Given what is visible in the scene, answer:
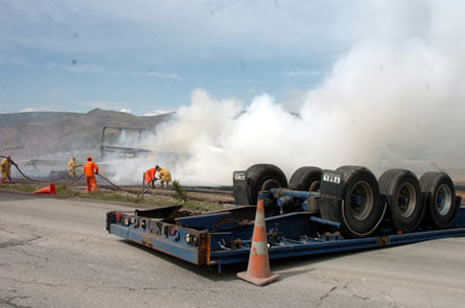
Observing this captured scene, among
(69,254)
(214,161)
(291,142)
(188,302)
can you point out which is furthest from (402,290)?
(214,161)

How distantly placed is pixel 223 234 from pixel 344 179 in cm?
211

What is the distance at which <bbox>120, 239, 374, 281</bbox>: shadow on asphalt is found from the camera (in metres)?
5.22

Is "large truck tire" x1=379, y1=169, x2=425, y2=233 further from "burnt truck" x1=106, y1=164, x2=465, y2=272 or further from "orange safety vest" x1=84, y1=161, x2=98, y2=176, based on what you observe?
"orange safety vest" x1=84, y1=161, x2=98, y2=176

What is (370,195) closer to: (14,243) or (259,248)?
(259,248)

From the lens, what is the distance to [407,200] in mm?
7445

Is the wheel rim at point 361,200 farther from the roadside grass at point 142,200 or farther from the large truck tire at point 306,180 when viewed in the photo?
the roadside grass at point 142,200

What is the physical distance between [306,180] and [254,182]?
1.12 metres

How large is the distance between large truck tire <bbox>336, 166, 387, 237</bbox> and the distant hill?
56.4 m

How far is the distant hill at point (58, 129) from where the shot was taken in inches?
2553

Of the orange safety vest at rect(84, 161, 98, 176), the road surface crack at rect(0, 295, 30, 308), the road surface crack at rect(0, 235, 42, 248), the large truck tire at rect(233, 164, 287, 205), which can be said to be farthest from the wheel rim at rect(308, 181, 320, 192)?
the orange safety vest at rect(84, 161, 98, 176)

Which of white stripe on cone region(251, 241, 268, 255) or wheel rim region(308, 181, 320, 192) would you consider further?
wheel rim region(308, 181, 320, 192)

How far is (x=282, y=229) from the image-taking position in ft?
20.0

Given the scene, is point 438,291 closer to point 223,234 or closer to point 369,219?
point 369,219

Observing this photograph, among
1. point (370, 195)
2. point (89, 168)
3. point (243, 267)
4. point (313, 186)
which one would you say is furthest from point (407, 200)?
point (89, 168)
